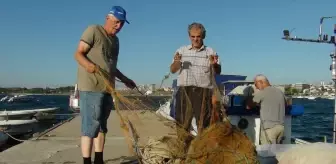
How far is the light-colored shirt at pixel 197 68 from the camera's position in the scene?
16.1 feet

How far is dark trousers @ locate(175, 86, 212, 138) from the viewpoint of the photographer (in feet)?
15.6

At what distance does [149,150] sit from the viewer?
4086 millimetres

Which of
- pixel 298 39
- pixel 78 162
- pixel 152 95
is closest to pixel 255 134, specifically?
pixel 152 95

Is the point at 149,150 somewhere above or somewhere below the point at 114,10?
below

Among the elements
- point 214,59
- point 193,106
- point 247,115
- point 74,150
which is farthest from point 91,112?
point 247,115

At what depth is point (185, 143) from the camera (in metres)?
4.13

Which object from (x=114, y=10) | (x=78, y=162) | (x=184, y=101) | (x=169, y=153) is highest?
(x=114, y=10)

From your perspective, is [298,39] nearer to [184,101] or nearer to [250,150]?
[184,101]

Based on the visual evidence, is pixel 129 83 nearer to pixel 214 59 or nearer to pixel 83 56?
pixel 83 56

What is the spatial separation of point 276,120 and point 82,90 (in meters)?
3.07

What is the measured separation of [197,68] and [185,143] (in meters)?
1.14

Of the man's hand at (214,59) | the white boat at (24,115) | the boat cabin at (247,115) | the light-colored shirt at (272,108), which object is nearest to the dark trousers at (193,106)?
the man's hand at (214,59)

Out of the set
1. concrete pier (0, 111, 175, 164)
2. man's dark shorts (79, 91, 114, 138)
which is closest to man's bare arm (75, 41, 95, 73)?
man's dark shorts (79, 91, 114, 138)

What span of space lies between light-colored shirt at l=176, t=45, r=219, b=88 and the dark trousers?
0.09m
